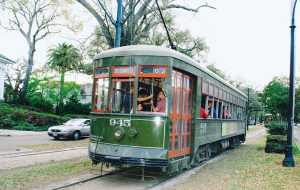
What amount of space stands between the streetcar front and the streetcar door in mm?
435

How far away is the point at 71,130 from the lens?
2256cm

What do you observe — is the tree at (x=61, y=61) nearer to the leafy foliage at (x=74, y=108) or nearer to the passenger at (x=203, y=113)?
the leafy foliage at (x=74, y=108)

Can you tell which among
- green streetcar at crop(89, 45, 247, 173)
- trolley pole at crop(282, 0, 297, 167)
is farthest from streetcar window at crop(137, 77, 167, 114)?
trolley pole at crop(282, 0, 297, 167)

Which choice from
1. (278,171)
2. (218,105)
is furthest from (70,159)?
(278,171)

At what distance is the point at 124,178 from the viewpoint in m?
9.70

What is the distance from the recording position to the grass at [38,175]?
27.9 ft

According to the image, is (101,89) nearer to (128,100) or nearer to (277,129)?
(128,100)

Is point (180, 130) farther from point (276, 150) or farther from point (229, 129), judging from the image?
point (276, 150)

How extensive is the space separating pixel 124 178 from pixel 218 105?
5869 mm

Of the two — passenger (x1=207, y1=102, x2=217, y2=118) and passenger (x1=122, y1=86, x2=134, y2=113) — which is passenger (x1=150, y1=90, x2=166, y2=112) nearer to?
passenger (x1=122, y1=86, x2=134, y2=113)

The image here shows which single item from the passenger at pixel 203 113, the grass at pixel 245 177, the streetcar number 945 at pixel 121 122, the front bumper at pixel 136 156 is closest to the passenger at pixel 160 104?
the streetcar number 945 at pixel 121 122

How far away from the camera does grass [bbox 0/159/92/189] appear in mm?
8492

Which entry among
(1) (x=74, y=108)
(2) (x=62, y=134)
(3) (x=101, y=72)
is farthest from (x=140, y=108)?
(1) (x=74, y=108)

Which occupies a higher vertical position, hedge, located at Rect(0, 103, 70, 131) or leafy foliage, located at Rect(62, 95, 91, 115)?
leafy foliage, located at Rect(62, 95, 91, 115)
